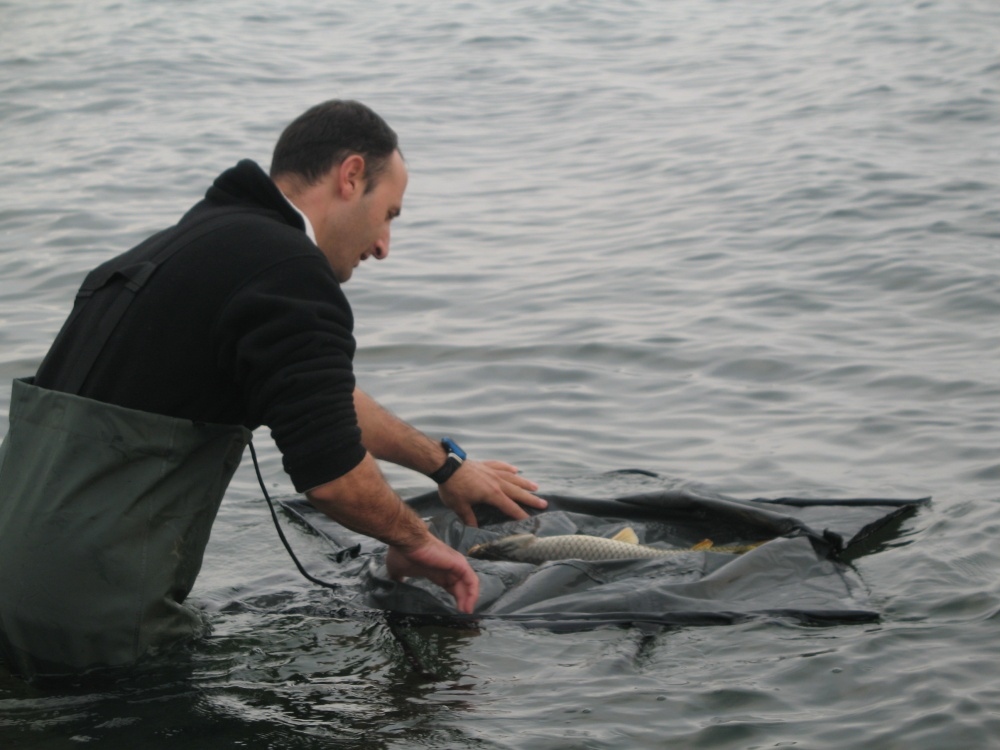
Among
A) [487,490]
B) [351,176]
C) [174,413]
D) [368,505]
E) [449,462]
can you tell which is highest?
[351,176]

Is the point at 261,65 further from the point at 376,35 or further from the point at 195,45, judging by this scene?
the point at 376,35

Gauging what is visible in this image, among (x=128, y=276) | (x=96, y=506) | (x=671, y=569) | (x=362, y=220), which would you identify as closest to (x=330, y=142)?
(x=362, y=220)

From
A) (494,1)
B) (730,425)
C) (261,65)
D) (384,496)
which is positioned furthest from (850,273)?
(494,1)

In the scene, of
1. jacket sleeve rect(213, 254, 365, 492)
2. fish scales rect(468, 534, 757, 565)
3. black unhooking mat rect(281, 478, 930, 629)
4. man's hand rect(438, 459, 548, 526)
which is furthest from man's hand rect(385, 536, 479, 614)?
man's hand rect(438, 459, 548, 526)

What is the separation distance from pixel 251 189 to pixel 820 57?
16942mm

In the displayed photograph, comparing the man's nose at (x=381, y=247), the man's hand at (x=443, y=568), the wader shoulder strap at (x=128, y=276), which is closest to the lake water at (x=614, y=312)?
the man's hand at (x=443, y=568)

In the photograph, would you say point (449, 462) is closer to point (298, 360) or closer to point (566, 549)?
point (566, 549)

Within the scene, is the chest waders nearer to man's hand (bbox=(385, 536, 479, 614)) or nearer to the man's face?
the man's face

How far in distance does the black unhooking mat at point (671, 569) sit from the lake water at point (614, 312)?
91mm

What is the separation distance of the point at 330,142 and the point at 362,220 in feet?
0.89

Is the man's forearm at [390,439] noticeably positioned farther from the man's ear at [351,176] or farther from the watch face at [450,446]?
the man's ear at [351,176]

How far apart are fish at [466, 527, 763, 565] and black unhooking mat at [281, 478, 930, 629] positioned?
0.06 metres

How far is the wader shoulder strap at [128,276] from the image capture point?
386 centimetres

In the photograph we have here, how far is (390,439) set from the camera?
518 centimetres
